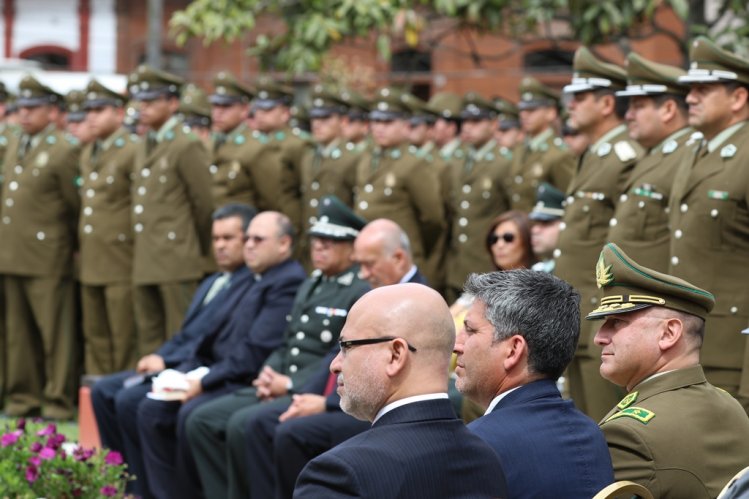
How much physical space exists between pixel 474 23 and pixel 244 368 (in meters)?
4.46

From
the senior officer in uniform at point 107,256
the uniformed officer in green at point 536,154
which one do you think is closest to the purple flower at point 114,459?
the senior officer in uniform at point 107,256

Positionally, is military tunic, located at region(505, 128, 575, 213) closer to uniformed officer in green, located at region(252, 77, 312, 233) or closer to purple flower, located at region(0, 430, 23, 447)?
uniformed officer in green, located at region(252, 77, 312, 233)

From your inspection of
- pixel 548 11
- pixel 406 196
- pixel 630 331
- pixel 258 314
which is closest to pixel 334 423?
pixel 258 314

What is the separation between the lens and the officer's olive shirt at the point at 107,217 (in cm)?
992

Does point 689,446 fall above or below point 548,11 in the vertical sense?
below

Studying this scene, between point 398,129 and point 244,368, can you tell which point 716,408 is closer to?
point 244,368

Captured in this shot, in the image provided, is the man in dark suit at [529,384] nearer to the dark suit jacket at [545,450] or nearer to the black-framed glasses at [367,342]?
the dark suit jacket at [545,450]

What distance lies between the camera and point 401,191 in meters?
10.2

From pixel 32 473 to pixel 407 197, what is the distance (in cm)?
538

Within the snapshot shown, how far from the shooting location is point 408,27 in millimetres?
10500

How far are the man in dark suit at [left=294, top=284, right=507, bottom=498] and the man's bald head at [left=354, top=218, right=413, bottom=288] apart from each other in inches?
129

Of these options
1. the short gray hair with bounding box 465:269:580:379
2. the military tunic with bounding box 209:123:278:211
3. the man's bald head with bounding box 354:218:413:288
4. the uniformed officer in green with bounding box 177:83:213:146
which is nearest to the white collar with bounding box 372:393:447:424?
the short gray hair with bounding box 465:269:580:379

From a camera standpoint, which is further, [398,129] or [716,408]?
[398,129]

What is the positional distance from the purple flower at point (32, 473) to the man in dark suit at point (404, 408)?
215 cm
